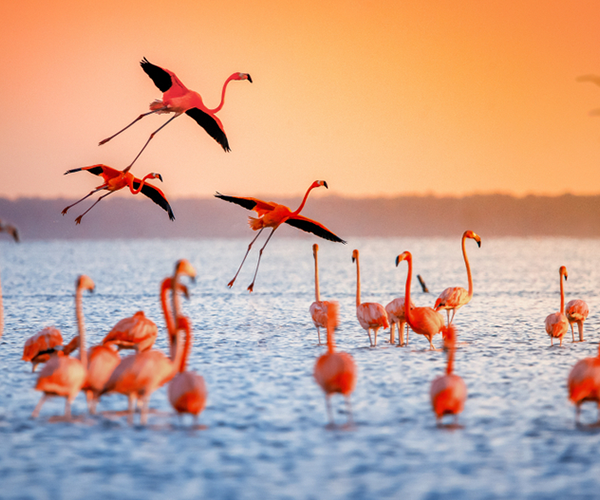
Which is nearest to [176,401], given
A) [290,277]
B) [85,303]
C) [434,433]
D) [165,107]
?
[434,433]

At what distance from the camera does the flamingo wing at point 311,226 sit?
9.89m

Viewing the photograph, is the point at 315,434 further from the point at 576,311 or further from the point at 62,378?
the point at 576,311

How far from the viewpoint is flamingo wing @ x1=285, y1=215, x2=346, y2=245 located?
9892 millimetres

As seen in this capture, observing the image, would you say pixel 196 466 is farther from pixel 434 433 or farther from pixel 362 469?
pixel 434 433

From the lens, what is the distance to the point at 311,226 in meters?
10.4

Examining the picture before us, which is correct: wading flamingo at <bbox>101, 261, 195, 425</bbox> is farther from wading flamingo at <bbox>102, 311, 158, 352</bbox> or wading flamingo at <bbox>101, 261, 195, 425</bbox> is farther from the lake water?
wading flamingo at <bbox>102, 311, 158, 352</bbox>

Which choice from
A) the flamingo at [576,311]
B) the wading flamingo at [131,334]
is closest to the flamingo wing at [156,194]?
the wading flamingo at [131,334]

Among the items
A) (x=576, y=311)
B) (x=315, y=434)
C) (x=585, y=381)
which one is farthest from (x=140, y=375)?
(x=576, y=311)

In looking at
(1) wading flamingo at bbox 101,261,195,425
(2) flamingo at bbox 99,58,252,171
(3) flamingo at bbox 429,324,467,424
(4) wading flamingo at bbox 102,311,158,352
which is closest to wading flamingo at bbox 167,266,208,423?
(1) wading flamingo at bbox 101,261,195,425

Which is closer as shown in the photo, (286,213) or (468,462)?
(468,462)

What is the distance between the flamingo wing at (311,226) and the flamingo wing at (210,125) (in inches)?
60.1

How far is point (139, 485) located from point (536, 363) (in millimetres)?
5574

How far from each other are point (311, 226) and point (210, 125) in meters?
1.97

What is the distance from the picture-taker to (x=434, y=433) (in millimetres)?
5770
